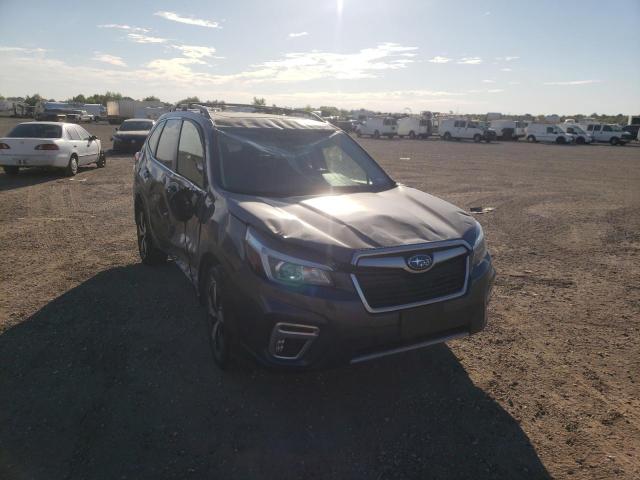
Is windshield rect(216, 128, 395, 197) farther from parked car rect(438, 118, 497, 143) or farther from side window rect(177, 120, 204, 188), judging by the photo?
parked car rect(438, 118, 497, 143)

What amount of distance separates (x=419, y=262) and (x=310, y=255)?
689 millimetres

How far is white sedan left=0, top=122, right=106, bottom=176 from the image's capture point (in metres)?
12.7

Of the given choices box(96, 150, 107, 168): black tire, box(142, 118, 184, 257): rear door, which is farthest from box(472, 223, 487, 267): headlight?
box(96, 150, 107, 168): black tire

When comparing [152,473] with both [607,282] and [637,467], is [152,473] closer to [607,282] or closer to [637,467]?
[637,467]

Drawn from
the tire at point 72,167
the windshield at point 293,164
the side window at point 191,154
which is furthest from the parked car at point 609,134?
the side window at point 191,154

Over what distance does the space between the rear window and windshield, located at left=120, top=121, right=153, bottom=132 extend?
8.32 meters

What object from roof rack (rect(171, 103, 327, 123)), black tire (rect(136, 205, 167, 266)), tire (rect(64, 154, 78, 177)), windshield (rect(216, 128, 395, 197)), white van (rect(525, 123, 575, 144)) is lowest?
black tire (rect(136, 205, 167, 266))

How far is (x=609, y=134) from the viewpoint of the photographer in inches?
1694

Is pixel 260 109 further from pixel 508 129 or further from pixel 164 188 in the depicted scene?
pixel 508 129

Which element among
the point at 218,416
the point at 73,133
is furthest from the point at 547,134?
the point at 218,416

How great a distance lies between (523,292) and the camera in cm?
528

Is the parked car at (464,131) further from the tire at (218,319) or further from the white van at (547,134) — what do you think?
the tire at (218,319)

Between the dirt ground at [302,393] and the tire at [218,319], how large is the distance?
169 mm

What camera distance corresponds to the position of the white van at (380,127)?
156 feet
